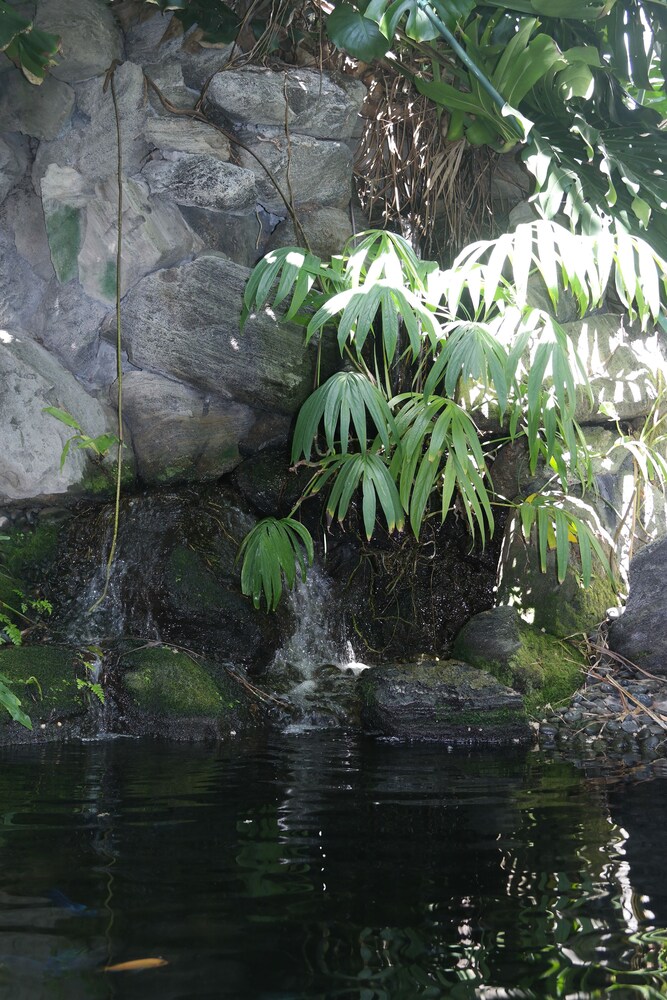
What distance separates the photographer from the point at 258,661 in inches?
156

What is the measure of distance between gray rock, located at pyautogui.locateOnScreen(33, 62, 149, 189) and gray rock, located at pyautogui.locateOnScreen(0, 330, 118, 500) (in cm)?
91

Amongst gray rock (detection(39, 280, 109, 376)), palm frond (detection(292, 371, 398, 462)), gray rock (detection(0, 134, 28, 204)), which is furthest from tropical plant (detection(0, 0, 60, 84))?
palm frond (detection(292, 371, 398, 462))

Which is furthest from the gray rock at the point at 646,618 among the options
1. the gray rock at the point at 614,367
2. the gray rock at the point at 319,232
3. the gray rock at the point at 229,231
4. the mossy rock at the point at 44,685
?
the gray rock at the point at 229,231

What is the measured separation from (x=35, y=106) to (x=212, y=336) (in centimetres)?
146

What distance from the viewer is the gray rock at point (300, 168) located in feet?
14.6

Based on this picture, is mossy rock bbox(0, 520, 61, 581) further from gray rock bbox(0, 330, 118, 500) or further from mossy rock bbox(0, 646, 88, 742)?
mossy rock bbox(0, 646, 88, 742)

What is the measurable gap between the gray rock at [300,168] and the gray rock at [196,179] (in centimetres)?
12

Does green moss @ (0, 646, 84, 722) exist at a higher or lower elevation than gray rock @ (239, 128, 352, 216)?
lower

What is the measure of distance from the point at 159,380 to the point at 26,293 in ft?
2.83

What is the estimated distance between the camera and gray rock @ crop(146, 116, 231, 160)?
14.1ft

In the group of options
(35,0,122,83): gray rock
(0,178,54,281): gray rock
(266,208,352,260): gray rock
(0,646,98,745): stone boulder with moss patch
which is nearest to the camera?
(0,646,98,745): stone boulder with moss patch

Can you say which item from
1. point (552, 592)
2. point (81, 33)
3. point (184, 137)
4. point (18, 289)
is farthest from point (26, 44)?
point (552, 592)

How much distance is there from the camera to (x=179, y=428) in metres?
4.28

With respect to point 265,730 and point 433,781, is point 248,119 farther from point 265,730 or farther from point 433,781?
point 433,781
